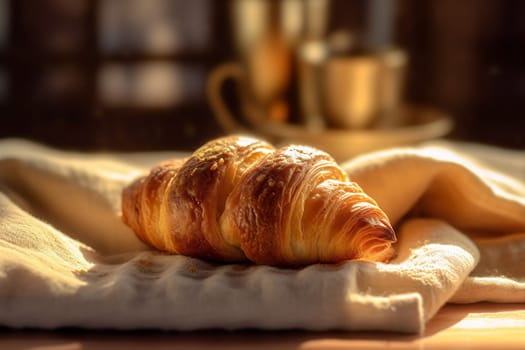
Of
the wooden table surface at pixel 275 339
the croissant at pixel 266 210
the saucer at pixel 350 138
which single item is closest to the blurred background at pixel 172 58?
the saucer at pixel 350 138

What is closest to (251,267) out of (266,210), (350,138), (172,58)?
(266,210)

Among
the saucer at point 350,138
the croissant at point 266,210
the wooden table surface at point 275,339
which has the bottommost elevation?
the wooden table surface at point 275,339

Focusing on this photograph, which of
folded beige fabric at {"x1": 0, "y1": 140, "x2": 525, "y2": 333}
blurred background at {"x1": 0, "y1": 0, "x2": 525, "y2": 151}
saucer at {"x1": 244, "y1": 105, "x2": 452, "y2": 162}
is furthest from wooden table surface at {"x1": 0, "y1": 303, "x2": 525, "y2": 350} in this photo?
blurred background at {"x1": 0, "y1": 0, "x2": 525, "y2": 151}

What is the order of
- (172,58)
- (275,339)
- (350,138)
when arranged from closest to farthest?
(275,339) < (350,138) < (172,58)

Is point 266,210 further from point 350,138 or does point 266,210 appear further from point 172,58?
point 172,58

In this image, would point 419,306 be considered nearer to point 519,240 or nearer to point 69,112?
point 519,240

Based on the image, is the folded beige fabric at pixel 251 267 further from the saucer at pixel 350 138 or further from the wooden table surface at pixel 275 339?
the saucer at pixel 350 138
